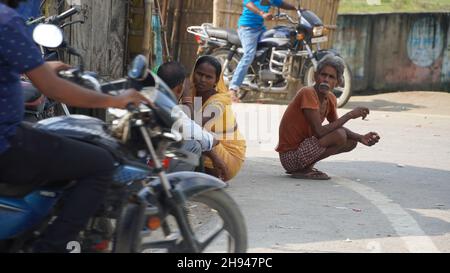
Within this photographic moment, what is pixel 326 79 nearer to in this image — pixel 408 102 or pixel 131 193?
pixel 131 193

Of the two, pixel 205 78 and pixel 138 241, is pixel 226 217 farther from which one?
pixel 205 78

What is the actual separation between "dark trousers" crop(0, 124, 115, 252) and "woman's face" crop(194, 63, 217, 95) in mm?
3059

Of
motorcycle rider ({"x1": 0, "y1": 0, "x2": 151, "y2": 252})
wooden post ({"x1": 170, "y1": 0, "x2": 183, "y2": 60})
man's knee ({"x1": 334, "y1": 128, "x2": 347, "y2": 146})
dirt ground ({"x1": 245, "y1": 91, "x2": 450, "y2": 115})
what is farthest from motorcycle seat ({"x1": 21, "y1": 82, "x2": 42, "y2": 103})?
wooden post ({"x1": 170, "y1": 0, "x2": 183, "y2": 60})

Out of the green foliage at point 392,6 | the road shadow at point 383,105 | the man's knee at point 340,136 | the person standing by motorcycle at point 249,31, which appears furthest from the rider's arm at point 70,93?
the green foliage at point 392,6

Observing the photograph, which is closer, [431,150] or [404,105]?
[431,150]

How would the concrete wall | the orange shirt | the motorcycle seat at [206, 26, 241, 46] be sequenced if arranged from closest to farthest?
the orange shirt, the motorcycle seat at [206, 26, 241, 46], the concrete wall

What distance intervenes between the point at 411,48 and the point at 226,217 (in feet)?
42.9

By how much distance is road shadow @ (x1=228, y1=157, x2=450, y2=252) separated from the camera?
614cm

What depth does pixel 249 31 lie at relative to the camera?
13359mm

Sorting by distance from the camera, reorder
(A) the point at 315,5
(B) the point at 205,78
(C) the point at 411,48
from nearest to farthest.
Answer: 1. (B) the point at 205,78
2. (A) the point at 315,5
3. (C) the point at 411,48

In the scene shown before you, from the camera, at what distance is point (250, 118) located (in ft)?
39.5

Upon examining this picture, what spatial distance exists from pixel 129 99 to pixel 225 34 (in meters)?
9.81

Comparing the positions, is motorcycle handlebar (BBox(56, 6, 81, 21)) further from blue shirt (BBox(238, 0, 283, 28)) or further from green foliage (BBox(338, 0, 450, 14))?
green foliage (BBox(338, 0, 450, 14))
